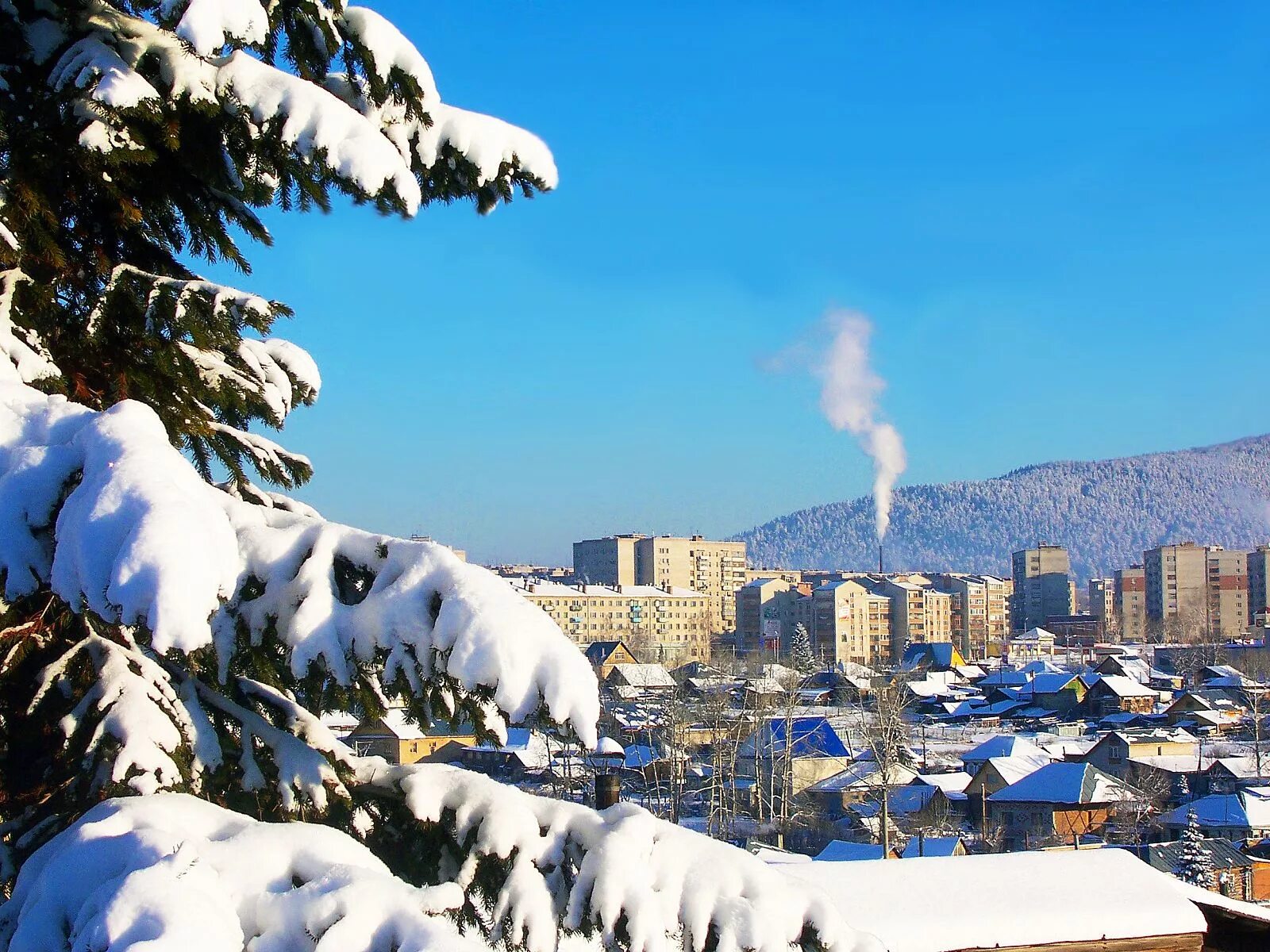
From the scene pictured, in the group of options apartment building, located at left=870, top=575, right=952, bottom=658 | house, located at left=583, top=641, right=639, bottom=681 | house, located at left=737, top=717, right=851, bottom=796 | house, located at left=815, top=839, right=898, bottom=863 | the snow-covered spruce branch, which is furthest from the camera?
apartment building, located at left=870, top=575, right=952, bottom=658

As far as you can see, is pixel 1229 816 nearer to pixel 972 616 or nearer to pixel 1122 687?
pixel 1122 687

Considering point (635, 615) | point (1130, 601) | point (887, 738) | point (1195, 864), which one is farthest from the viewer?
point (1130, 601)

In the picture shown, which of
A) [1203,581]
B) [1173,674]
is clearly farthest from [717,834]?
[1203,581]

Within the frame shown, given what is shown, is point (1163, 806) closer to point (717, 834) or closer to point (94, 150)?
point (717, 834)

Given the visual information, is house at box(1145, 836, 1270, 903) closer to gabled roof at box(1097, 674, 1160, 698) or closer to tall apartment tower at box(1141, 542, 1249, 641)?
gabled roof at box(1097, 674, 1160, 698)

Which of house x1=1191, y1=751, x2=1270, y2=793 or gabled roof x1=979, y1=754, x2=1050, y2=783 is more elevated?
gabled roof x1=979, y1=754, x2=1050, y2=783

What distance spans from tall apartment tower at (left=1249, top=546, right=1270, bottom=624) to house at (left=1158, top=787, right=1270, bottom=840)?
11954cm

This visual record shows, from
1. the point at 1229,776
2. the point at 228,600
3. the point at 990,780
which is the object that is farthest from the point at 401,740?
the point at 228,600

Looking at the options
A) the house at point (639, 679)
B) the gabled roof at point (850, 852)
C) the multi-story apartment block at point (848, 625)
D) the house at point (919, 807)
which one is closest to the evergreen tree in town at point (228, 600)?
the gabled roof at point (850, 852)

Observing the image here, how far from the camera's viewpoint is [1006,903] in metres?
9.83

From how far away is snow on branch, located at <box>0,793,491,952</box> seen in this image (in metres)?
1.50

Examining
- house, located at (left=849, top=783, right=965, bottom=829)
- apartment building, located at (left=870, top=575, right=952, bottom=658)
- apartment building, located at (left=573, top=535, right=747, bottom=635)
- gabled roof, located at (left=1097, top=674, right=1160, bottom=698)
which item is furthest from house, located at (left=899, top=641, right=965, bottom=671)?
house, located at (left=849, top=783, right=965, bottom=829)

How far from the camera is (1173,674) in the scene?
8688 cm

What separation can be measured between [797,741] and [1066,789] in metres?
10.1
